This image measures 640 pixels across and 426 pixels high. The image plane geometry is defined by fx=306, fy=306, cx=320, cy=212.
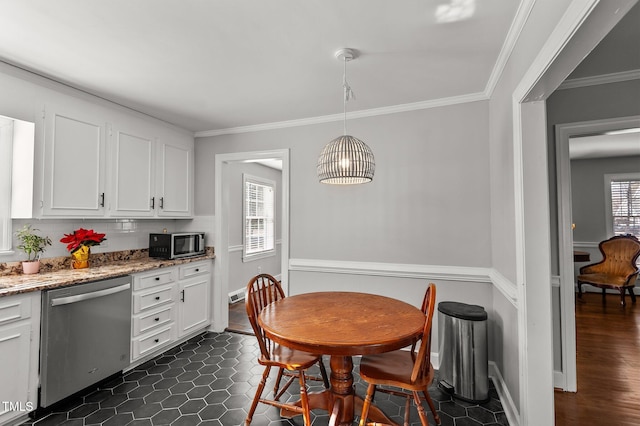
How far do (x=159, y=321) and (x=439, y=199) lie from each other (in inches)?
123

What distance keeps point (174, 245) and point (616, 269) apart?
689 cm

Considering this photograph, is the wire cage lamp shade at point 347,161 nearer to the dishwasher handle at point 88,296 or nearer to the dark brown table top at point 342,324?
the dark brown table top at point 342,324

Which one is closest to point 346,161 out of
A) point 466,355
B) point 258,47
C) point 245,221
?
point 258,47

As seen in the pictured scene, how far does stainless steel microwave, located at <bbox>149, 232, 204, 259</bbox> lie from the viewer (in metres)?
3.46

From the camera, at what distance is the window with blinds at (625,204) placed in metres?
5.96

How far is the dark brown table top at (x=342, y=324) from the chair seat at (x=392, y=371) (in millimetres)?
246

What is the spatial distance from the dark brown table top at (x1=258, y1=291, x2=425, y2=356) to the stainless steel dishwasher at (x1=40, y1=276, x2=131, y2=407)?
149 cm

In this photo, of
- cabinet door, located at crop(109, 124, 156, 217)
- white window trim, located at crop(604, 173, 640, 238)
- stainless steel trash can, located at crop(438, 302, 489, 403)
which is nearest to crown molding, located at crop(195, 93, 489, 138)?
cabinet door, located at crop(109, 124, 156, 217)

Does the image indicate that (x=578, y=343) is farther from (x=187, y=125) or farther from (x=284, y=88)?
(x=187, y=125)

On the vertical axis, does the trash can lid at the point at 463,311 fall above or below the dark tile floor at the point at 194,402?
above

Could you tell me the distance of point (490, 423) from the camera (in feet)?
7.00

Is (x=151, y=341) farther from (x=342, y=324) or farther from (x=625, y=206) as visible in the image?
(x=625, y=206)

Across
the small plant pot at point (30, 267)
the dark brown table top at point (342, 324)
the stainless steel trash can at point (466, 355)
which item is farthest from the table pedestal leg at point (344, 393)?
the small plant pot at point (30, 267)

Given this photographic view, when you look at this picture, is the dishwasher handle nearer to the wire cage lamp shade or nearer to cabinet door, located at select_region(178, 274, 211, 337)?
cabinet door, located at select_region(178, 274, 211, 337)
